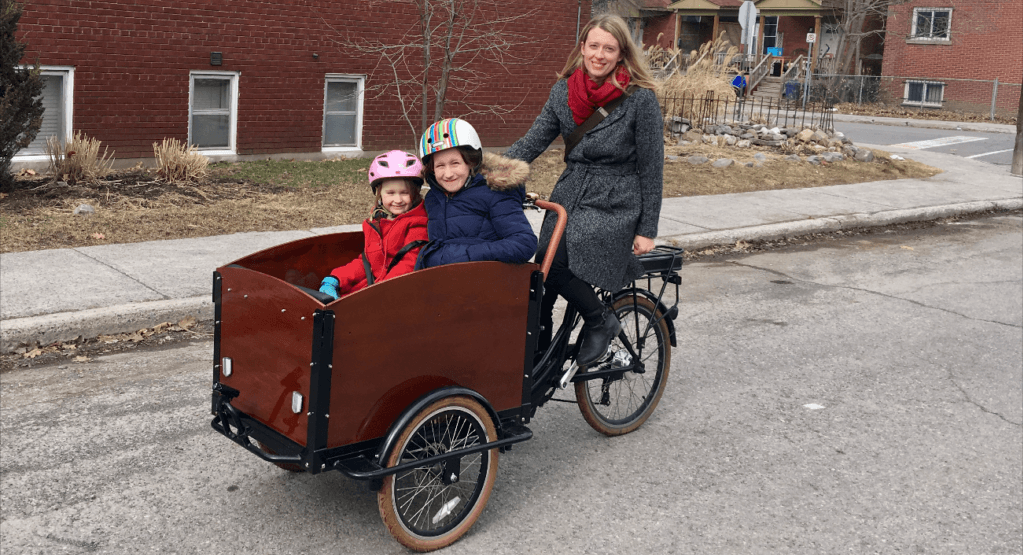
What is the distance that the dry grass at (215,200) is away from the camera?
344 inches

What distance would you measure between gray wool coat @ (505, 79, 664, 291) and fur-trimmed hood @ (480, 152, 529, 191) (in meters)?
0.44

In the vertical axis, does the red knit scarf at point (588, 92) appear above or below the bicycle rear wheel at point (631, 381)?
above

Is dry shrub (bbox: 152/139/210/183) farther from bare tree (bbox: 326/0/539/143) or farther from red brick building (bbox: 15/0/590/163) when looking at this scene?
bare tree (bbox: 326/0/539/143)

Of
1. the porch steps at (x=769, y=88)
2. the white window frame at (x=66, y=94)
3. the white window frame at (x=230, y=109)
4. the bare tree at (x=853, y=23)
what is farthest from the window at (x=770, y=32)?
the white window frame at (x=66, y=94)

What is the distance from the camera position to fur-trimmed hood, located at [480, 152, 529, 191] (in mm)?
3854

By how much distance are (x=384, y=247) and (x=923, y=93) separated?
128 feet

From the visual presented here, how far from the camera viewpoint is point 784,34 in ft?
153

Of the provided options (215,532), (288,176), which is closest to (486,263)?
(215,532)

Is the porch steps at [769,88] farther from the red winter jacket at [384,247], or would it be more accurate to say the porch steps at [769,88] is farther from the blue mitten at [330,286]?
the blue mitten at [330,286]

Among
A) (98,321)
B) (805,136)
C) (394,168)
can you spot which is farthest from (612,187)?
(805,136)

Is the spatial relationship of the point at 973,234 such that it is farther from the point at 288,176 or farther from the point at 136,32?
the point at 136,32

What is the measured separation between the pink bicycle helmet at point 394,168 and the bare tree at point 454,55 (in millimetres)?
10220

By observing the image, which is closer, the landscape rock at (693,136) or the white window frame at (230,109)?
the white window frame at (230,109)

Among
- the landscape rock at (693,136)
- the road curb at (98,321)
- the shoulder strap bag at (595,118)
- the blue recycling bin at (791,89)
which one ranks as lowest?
the road curb at (98,321)
